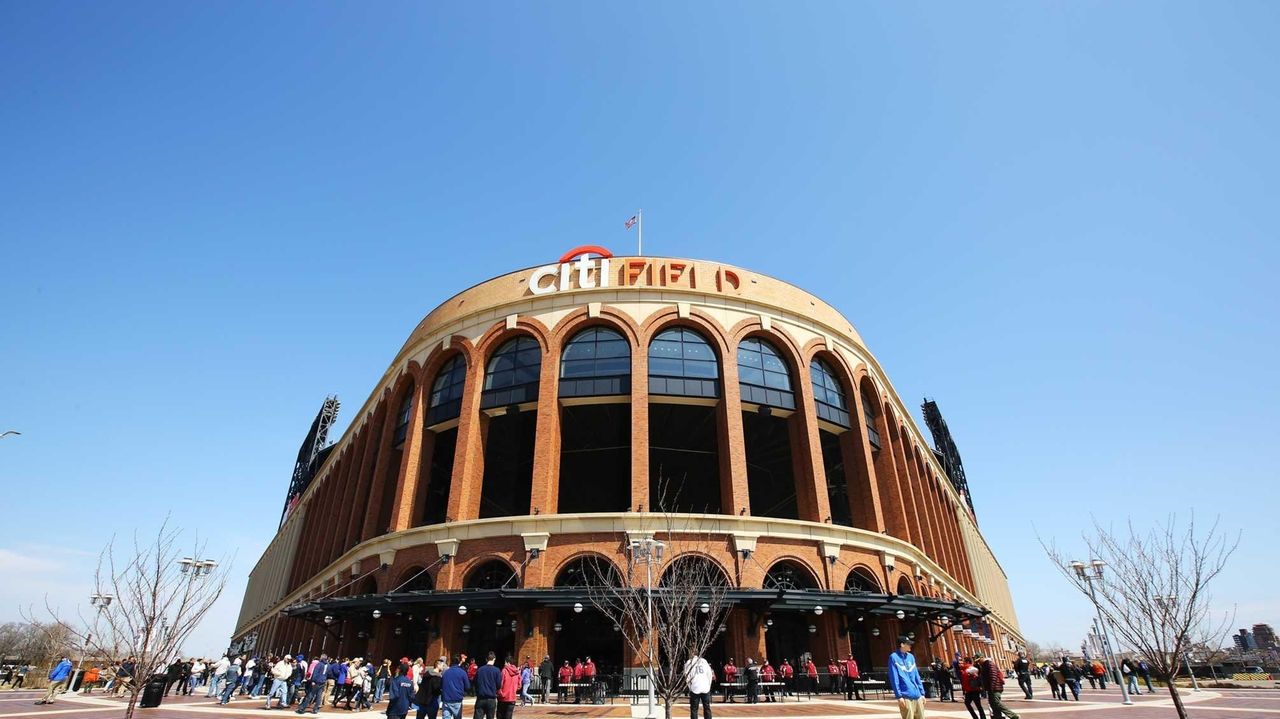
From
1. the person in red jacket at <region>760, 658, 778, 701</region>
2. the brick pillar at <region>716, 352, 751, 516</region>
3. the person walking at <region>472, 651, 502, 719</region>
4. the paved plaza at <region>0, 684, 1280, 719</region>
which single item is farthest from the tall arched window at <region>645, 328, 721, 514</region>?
the person walking at <region>472, 651, 502, 719</region>

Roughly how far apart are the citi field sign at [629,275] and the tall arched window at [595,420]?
2.67 metres

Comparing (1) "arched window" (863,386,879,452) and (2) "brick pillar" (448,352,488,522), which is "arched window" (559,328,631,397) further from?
(1) "arched window" (863,386,879,452)

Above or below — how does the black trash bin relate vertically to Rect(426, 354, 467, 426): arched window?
below

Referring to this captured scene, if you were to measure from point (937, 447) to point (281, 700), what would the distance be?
69.8 meters

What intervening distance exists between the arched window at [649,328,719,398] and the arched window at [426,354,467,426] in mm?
9495

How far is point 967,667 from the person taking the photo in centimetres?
1504

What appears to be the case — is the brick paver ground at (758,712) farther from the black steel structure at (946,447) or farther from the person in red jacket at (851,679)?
the black steel structure at (946,447)

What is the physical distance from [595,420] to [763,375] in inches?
363

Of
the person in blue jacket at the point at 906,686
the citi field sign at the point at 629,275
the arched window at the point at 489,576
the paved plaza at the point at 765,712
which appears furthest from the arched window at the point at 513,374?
the person in blue jacket at the point at 906,686

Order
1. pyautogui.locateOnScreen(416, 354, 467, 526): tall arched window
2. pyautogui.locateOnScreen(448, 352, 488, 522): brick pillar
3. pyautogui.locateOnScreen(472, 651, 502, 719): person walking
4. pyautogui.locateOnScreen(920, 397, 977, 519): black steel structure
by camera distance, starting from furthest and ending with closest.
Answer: pyautogui.locateOnScreen(920, 397, 977, 519): black steel structure → pyautogui.locateOnScreen(416, 354, 467, 526): tall arched window → pyautogui.locateOnScreen(448, 352, 488, 522): brick pillar → pyautogui.locateOnScreen(472, 651, 502, 719): person walking

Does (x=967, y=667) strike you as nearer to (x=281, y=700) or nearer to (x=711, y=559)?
(x=711, y=559)

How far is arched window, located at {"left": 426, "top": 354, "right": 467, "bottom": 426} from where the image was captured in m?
A: 32.5

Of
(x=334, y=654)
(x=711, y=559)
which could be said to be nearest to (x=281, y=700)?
(x=334, y=654)

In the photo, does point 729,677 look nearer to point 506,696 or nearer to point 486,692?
point 506,696
